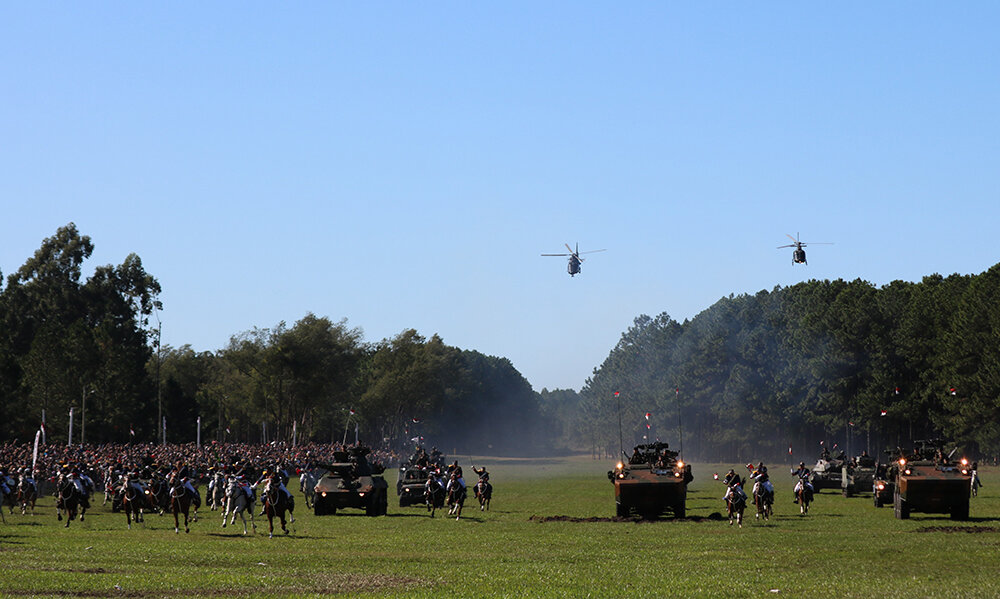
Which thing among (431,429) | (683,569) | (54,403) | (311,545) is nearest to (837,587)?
(683,569)

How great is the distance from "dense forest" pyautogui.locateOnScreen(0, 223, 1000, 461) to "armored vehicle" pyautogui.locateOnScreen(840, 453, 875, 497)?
4402cm

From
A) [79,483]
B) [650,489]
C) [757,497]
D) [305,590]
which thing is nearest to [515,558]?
[305,590]

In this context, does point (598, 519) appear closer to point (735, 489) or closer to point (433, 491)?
point (735, 489)

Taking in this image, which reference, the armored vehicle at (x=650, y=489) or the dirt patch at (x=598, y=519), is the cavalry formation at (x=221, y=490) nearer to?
the dirt patch at (x=598, y=519)

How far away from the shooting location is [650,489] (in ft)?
131

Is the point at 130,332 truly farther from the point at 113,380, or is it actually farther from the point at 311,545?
the point at 311,545

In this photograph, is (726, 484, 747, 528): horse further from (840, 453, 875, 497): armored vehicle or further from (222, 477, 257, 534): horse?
(840, 453, 875, 497): armored vehicle

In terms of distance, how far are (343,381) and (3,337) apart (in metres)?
38.4

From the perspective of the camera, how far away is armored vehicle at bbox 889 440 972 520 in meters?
37.8

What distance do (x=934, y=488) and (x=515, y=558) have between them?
18.8 metres

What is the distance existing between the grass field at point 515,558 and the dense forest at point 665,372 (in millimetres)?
63154

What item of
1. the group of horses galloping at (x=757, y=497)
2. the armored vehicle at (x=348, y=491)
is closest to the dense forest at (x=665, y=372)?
the armored vehicle at (x=348, y=491)

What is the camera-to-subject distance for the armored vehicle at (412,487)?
52.3m

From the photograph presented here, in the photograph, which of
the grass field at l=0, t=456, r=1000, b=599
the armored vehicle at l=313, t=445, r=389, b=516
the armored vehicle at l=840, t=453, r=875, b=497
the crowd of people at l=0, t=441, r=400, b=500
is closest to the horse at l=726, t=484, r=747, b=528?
the grass field at l=0, t=456, r=1000, b=599
